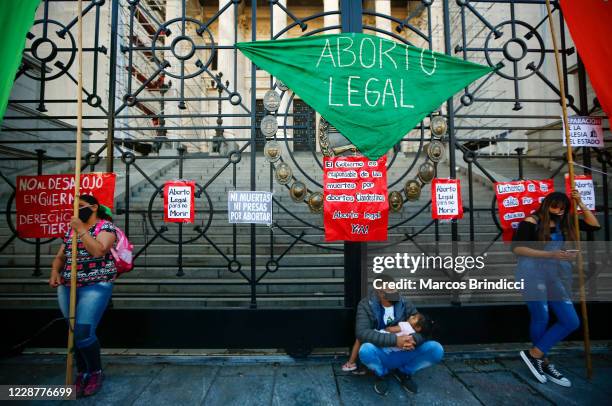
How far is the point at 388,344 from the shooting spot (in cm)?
304

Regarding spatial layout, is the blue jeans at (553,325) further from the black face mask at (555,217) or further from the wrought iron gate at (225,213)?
the black face mask at (555,217)

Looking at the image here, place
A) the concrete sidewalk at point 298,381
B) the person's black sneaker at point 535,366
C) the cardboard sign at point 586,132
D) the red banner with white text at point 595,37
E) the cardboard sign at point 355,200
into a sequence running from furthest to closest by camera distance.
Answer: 1. the cardboard sign at point 586,132
2. the cardboard sign at point 355,200
3. the red banner with white text at point 595,37
4. the person's black sneaker at point 535,366
5. the concrete sidewalk at point 298,381

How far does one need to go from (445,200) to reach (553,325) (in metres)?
1.72

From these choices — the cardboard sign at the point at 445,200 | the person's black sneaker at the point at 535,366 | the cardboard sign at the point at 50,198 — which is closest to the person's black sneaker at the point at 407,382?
the person's black sneaker at the point at 535,366

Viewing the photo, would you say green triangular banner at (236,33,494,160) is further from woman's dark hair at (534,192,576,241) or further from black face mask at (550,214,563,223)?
black face mask at (550,214,563,223)

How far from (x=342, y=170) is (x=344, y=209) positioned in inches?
18.4

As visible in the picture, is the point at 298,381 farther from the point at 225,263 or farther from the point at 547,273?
the point at 547,273

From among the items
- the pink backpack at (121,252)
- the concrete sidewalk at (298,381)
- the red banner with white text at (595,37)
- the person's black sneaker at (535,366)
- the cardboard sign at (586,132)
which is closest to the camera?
the concrete sidewalk at (298,381)

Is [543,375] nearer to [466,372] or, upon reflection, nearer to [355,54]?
[466,372]

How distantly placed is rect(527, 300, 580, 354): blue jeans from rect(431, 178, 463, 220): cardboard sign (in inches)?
49.1

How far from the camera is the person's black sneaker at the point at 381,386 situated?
313cm

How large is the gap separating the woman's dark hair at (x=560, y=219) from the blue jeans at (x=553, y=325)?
711 mm

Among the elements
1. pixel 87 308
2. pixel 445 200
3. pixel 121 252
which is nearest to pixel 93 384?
pixel 87 308

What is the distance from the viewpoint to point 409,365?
10.6 feet
